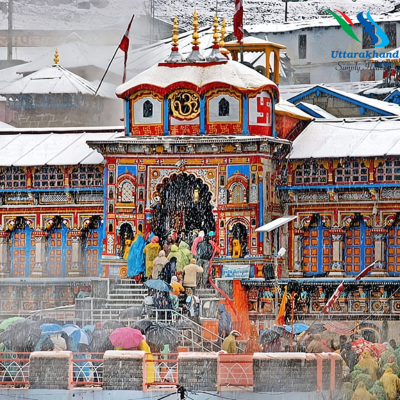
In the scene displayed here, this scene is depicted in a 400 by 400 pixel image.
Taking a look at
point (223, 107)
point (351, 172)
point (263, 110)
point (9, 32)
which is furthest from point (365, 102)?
point (9, 32)

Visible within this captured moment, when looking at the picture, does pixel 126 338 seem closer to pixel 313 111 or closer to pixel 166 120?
pixel 166 120

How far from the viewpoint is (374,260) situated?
37719 mm

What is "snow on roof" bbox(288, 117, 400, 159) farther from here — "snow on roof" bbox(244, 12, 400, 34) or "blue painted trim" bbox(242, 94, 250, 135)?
"snow on roof" bbox(244, 12, 400, 34)

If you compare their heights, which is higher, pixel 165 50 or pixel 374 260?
pixel 165 50

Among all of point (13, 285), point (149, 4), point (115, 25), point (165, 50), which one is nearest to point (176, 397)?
point (13, 285)

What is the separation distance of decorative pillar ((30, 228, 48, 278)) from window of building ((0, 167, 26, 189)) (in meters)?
1.39

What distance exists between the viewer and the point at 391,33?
60.4 metres

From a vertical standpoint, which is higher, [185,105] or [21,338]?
[185,105]

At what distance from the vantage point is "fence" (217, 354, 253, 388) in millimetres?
26797

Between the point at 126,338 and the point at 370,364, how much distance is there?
474 centimetres

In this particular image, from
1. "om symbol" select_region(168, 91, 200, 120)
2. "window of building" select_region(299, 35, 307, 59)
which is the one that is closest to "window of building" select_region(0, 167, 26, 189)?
"om symbol" select_region(168, 91, 200, 120)

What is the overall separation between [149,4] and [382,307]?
3564cm

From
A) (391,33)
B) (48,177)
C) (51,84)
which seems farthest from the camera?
(391,33)

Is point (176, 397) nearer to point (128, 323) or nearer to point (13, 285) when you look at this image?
point (128, 323)
